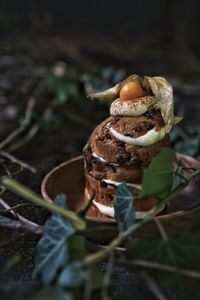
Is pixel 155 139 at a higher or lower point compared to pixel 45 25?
higher

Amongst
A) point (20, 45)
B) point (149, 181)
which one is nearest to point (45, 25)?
point (20, 45)

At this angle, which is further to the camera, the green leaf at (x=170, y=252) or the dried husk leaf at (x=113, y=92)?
the dried husk leaf at (x=113, y=92)

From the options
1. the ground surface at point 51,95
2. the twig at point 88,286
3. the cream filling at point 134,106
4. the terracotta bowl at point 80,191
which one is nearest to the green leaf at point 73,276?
the twig at point 88,286

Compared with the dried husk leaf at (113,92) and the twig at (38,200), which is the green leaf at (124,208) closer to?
the twig at (38,200)

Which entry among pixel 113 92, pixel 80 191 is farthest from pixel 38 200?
pixel 80 191

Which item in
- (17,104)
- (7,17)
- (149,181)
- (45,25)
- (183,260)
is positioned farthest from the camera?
(45,25)

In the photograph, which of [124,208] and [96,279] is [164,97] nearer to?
[124,208]

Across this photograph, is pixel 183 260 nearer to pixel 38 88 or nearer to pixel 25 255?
pixel 25 255
